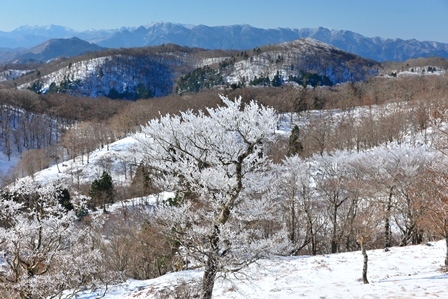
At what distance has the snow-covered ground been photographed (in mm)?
10158

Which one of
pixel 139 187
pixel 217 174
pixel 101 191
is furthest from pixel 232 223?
pixel 139 187

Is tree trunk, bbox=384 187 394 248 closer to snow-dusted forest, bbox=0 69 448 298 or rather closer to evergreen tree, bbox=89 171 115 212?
snow-dusted forest, bbox=0 69 448 298

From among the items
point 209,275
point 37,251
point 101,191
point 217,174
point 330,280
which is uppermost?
point 217,174

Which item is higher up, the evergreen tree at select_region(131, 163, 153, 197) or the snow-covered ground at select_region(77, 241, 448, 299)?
the snow-covered ground at select_region(77, 241, 448, 299)

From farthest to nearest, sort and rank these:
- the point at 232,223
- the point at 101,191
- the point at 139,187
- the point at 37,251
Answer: the point at 139,187, the point at 101,191, the point at 37,251, the point at 232,223

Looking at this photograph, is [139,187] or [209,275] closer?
[209,275]

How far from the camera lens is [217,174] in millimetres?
8727

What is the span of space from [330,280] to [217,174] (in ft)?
24.2

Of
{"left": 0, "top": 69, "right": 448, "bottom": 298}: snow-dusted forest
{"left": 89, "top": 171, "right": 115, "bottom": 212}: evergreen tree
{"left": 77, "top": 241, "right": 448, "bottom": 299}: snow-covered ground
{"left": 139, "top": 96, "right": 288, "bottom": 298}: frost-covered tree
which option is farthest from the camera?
{"left": 89, "top": 171, "right": 115, "bottom": 212}: evergreen tree

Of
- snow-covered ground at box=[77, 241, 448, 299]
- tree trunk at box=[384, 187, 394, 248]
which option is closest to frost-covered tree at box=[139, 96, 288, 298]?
snow-covered ground at box=[77, 241, 448, 299]

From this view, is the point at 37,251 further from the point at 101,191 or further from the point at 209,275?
the point at 101,191

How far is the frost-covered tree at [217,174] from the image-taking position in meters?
8.77

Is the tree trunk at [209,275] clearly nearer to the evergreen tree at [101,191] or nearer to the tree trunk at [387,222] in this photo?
the tree trunk at [387,222]

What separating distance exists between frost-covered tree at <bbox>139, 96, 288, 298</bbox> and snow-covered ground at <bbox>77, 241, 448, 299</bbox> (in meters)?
0.78
